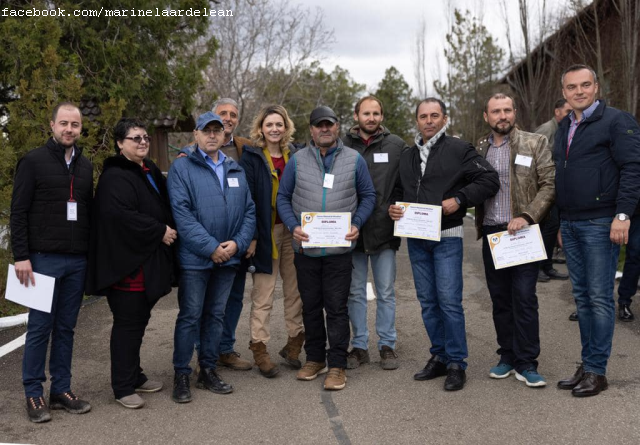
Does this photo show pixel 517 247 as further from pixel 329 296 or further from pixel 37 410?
pixel 37 410

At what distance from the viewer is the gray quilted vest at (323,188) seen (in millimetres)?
4926

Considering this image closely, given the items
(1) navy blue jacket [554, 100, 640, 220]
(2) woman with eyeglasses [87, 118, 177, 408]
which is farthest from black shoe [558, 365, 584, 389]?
(2) woman with eyeglasses [87, 118, 177, 408]

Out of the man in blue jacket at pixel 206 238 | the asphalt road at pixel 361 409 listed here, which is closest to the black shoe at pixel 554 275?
the asphalt road at pixel 361 409

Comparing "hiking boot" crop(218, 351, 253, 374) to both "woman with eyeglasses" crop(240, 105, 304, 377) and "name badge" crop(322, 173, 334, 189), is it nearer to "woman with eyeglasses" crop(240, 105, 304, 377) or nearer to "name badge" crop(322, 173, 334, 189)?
"woman with eyeglasses" crop(240, 105, 304, 377)

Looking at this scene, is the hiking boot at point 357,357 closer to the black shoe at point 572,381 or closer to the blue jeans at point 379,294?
the blue jeans at point 379,294

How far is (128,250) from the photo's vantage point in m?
4.38

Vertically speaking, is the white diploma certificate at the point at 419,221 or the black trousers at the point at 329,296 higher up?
the white diploma certificate at the point at 419,221

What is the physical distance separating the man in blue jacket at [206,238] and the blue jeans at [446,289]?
4.82 feet

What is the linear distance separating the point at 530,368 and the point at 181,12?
1102 centimetres

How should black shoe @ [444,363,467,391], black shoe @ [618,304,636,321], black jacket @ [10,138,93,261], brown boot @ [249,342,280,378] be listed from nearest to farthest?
black jacket @ [10,138,93,261], black shoe @ [444,363,467,391], brown boot @ [249,342,280,378], black shoe @ [618,304,636,321]

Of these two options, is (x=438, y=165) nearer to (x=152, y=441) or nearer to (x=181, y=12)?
(x=152, y=441)

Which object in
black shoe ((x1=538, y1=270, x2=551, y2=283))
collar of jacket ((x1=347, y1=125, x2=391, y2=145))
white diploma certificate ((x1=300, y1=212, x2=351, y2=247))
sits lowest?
black shoe ((x1=538, y1=270, x2=551, y2=283))

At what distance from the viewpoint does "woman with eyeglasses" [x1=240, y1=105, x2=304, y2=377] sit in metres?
5.20

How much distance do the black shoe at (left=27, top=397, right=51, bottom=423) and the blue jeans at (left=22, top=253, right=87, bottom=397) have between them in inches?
1.7
